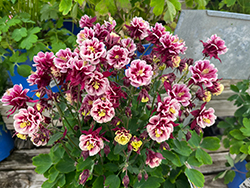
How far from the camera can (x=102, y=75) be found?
44 cm

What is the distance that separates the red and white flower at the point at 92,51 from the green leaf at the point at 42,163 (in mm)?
544

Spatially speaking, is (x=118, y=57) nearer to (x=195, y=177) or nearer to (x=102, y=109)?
(x=102, y=109)

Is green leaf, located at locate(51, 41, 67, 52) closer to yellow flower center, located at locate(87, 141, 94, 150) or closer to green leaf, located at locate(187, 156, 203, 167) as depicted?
yellow flower center, located at locate(87, 141, 94, 150)

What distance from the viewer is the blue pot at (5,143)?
4.03 ft

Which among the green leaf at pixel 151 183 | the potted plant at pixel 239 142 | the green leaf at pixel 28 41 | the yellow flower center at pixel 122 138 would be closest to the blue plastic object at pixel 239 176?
the potted plant at pixel 239 142

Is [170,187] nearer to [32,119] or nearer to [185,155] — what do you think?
[185,155]

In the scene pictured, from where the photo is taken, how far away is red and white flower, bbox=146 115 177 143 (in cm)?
45

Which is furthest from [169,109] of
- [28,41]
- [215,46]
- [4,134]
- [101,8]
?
[4,134]

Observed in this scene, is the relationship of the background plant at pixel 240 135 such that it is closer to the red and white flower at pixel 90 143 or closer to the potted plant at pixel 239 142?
the potted plant at pixel 239 142

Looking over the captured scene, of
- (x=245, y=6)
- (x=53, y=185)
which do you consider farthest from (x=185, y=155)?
(x=245, y=6)

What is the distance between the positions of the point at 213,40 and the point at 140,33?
238 millimetres

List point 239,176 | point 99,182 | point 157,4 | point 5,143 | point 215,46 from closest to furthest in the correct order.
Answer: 1. point 215,46
2. point 99,182
3. point 157,4
4. point 239,176
5. point 5,143

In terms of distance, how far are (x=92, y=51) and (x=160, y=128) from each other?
0.83ft

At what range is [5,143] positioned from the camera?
125 cm
